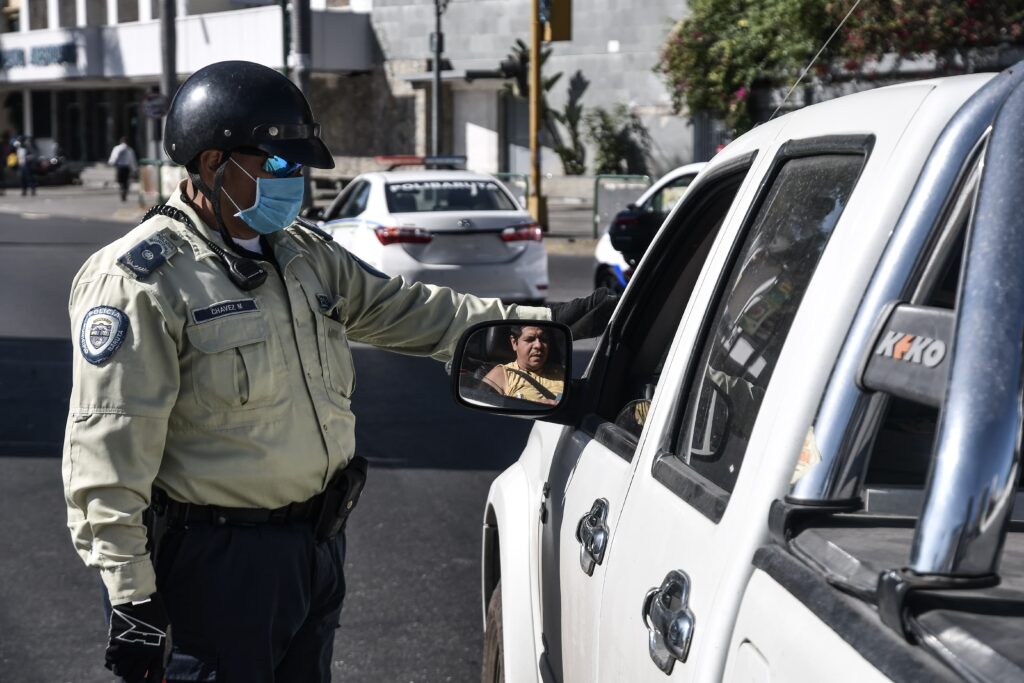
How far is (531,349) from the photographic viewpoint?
2947 mm

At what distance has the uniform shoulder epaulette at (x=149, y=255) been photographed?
2748mm

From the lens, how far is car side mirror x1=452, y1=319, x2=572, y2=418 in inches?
112

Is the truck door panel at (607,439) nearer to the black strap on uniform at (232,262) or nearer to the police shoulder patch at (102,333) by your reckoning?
the black strap on uniform at (232,262)

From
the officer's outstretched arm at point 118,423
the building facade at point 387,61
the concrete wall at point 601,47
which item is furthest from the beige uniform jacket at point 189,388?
the concrete wall at point 601,47

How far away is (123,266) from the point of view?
2746 mm

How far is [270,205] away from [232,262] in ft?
0.57

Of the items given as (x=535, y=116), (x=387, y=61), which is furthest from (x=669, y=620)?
(x=387, y=61)

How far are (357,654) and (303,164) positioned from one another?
226cm

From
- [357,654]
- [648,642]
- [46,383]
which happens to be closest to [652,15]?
[46,383]

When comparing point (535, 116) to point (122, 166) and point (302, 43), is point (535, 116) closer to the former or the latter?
point (302, 43)

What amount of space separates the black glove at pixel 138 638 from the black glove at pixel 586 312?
1.22m

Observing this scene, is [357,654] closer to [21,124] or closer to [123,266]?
[123,266]

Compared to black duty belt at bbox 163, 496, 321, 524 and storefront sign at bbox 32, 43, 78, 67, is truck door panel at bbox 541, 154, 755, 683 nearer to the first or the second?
black duty belt at bbox 163, 496, 321, 524

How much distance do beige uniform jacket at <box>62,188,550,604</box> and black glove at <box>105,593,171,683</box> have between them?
0.03 metres
